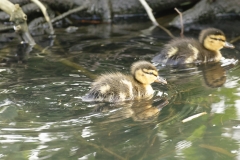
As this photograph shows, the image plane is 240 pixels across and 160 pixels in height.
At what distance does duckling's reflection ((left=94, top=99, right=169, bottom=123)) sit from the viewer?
3.66 meters

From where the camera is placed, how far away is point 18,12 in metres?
5.85

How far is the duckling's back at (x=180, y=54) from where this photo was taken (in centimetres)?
534

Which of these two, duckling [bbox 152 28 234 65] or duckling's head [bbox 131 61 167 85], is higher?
duckling [bbox 152 28 234 65]

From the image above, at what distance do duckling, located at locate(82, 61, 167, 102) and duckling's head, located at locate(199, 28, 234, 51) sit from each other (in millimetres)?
1478

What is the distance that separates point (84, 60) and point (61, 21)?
2.87 meters

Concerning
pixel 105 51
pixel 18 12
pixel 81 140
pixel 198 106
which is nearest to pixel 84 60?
pixel 105 51

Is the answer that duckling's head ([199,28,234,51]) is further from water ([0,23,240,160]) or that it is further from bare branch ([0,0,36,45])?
bare branch ([0,0,36,45])

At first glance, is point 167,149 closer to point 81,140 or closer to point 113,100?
point 81,140

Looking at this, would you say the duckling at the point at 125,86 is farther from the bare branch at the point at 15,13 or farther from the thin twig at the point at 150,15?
the thin twig at the point at 150,15

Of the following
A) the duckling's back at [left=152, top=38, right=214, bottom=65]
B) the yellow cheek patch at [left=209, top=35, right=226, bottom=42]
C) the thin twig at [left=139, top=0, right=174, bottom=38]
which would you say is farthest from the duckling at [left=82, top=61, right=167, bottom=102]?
the thin twig at [left=139, top=0, right=174, bottom=38]

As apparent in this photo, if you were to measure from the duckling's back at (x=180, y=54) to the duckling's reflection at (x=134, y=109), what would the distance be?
4.40 ft

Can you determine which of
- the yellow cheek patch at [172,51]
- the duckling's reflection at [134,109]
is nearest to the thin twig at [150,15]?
the yellow cheek patch at [172,51]

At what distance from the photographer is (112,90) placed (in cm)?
404

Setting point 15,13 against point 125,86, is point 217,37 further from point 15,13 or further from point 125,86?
point 15,13
